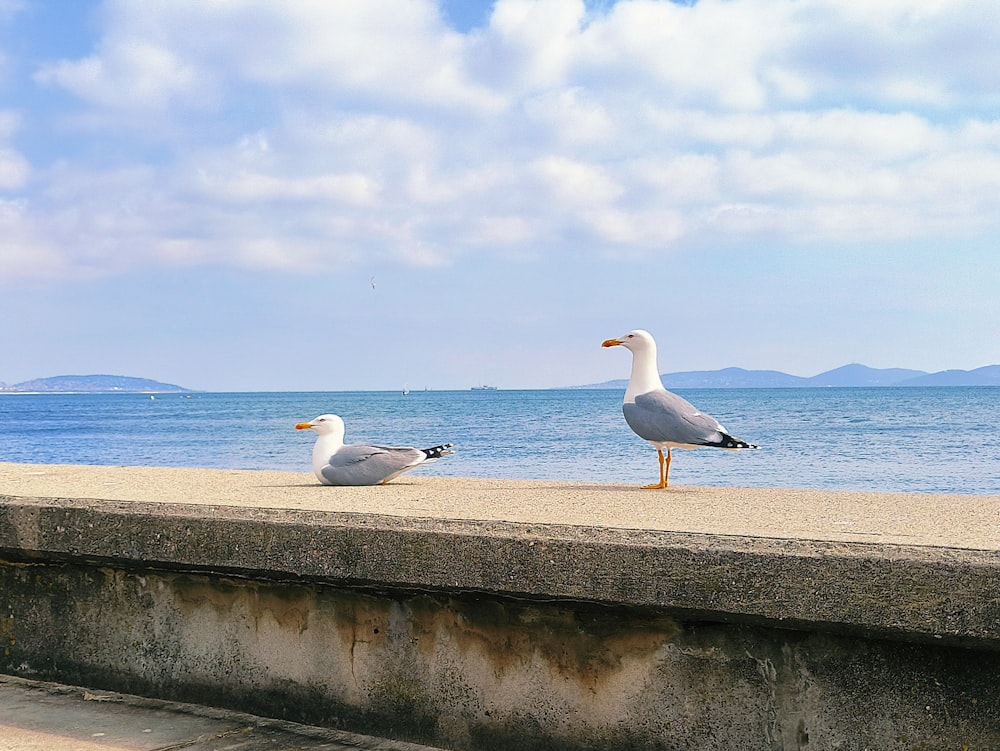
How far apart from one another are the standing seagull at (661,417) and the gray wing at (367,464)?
1.24 metres

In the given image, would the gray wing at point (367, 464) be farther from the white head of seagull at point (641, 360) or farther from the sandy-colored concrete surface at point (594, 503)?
the white head of seagull at point (641, 360)

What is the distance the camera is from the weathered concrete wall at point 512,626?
2227 mm

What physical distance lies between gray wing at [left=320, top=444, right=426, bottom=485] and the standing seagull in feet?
4.07

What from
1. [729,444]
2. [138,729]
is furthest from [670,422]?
[138,729]

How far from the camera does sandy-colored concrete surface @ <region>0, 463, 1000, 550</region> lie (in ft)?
9.40

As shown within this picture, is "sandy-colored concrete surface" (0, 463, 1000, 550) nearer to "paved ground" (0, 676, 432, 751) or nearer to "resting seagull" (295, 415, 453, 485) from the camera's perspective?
"resting seagull" (295, 415, 453, 485)

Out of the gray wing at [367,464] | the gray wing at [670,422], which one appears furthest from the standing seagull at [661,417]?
the gray wing at [367,464]

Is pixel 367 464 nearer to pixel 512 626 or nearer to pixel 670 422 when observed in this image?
pixel 670 422

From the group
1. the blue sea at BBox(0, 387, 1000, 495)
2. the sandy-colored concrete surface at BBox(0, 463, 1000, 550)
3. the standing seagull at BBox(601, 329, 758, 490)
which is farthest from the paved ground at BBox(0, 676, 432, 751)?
the blue sea at BBox(0, 387, 1000, 495)

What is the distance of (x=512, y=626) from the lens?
2625 millimetres

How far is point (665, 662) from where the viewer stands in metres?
2.48

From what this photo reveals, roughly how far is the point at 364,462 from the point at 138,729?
2.76m

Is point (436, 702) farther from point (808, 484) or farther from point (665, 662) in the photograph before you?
point (808, 484)

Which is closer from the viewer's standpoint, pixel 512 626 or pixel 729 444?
pixel 512 626
